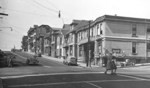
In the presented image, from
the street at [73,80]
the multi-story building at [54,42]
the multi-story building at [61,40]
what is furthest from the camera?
the multi-story building at [54,42]

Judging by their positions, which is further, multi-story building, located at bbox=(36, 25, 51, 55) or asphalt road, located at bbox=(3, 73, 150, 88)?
multi-story building, located at bbox=(36, 25, 51, 55)

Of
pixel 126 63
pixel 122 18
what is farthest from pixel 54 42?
pixel 126 63

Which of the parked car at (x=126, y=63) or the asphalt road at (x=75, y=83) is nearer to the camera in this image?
the asphalt road at (x=75, y=83)

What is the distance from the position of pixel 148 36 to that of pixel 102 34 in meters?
9.01

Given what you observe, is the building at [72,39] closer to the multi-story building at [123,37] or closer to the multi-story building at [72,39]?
the multi-story building at [72,39]

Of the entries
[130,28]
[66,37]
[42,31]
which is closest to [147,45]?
[130,28]

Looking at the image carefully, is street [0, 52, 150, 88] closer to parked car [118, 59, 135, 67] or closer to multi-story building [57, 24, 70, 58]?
parked car [118, 59, 135, 67]

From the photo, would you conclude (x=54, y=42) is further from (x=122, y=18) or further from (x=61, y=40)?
(x=122, y=18)

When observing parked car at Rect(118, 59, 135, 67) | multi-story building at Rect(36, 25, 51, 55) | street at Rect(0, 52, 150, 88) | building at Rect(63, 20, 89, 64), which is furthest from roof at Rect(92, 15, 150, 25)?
multi-story building at Rect(36, 25, 51, 55)

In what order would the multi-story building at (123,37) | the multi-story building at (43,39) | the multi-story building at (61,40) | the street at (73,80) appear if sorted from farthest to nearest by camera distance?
the multi-story building at (43,39) → the multi-story building at (61,40) → the multi-story building at (123,37) → the street at (73,80)

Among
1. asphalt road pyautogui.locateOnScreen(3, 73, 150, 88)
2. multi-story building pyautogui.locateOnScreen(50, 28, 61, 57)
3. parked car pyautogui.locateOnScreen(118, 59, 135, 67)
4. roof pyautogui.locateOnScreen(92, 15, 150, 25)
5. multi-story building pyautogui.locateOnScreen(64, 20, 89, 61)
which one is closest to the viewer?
asphalt road pyautogui.locateOnScreen(3, 73, 150, 88)

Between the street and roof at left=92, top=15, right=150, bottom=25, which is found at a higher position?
roof at left=92, top=15, right=150, bottom=25

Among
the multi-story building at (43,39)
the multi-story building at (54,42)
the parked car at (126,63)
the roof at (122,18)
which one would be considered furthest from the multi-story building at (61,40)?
the parked car at (126,63)

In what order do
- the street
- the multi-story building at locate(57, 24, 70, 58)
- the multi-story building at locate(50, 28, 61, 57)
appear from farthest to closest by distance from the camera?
the multi-story building at locate(50, 28, 61, 57) < the multi-story building at locate(57, 24, 70, 58) < the street
